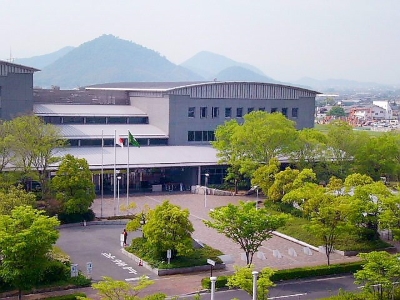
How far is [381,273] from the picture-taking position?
1955 centimetres

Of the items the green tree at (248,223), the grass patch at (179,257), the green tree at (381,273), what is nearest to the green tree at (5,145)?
the grass patch at (179,257)

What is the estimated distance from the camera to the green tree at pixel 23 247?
19.0 m

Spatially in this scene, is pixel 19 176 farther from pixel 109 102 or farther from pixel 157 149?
pixel 109 102

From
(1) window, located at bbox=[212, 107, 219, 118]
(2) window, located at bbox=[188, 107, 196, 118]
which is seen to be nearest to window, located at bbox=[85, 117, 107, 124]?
(2) window, located at bbox=[188, 107, 196, 118]

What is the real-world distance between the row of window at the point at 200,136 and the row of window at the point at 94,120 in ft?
13.9

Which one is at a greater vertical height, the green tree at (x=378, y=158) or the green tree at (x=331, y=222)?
the green tree at (x=378, y=158)

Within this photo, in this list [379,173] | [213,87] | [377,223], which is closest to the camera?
[377,223]

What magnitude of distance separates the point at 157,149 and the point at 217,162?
5.25 m

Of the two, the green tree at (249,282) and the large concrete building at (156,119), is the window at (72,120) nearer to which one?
the large concrete building at (156,119)

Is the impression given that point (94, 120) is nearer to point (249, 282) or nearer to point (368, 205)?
point (368, 205)

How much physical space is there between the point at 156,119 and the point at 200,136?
12.7ft

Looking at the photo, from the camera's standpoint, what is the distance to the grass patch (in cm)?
2428

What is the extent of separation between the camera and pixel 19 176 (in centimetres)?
3266

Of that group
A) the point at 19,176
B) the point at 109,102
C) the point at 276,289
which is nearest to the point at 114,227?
the point at 19,176
